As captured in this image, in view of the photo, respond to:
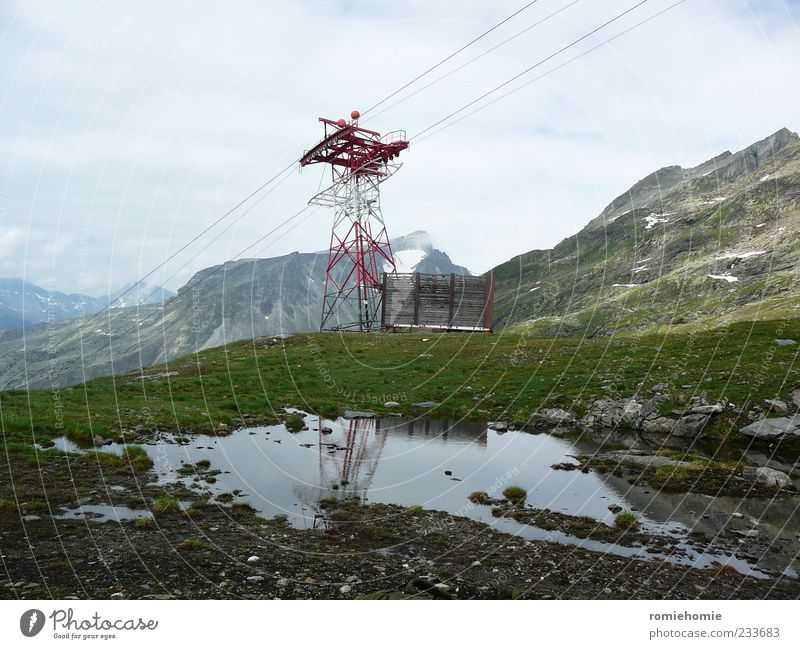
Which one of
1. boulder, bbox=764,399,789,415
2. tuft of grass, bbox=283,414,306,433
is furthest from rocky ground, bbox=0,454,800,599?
boulder, bbox=764,399,789,415

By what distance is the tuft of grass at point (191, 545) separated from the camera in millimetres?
10070

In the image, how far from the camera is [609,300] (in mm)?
177000

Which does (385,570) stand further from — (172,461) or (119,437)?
(119,437)

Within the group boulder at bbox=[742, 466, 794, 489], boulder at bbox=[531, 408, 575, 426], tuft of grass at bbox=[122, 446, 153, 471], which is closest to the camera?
boulder at bbox=[742, 466, 794, 489]

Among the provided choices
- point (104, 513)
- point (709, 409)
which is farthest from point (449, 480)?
point (709, 409)

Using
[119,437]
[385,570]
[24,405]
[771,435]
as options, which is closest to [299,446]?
[119,437]

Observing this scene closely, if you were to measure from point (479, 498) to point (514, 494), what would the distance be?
1.16m

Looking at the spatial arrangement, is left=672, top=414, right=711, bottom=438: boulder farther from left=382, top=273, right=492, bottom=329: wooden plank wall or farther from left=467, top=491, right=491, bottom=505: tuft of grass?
left=382, top=273, right=492, bottom=329: wooden plank wall

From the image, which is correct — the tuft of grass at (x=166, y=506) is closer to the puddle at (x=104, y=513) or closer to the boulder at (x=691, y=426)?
the puddle at (x=104, y=513)

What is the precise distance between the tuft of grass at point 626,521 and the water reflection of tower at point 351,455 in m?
6.79

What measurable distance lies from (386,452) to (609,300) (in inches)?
6853

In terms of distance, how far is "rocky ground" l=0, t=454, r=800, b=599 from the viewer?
862cm

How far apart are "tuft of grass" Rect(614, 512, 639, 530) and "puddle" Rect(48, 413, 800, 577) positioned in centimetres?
25

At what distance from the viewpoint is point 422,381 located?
3391 cm
